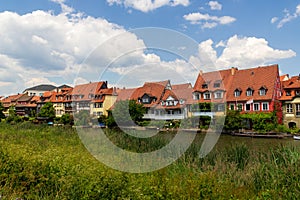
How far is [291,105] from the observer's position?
29125mm

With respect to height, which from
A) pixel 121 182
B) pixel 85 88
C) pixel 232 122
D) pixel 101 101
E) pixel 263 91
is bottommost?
pixel 232 122

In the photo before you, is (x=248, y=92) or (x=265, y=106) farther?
(x=248, y=92)

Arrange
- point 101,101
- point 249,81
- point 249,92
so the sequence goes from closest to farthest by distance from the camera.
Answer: point 101,101 < point 249,92 < point 249,81

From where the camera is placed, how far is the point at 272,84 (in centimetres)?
3175

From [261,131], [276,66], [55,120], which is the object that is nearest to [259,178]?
[261,131]

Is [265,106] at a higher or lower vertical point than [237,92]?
lower

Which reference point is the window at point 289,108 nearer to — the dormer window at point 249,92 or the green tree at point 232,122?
the dormer window at point 249,92

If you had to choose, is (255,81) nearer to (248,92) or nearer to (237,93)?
(248,92)

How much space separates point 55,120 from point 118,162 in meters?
43.3

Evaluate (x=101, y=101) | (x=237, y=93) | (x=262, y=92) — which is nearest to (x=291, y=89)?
(x=262, y=92)

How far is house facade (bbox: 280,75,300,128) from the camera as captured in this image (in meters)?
28.3

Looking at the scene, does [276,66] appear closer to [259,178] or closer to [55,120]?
[259,178]

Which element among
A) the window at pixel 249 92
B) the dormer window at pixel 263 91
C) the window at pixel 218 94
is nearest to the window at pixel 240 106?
the window at pixel 249 92

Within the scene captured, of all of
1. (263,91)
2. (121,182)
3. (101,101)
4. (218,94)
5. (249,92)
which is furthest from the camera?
(249,92)
